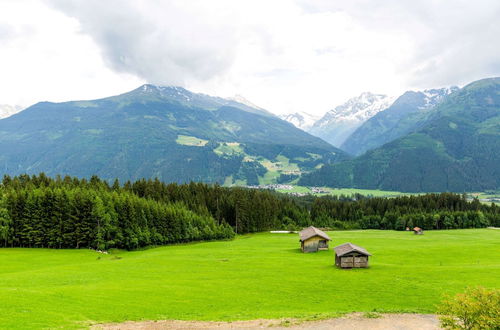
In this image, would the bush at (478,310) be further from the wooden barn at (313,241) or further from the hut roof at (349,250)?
the wooden barn at (313,241)

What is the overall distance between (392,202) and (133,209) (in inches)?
5364

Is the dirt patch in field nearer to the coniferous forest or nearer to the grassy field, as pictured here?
the grassy field

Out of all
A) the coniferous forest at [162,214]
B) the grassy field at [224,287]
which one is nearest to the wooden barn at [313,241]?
the grassy field at [224,287]

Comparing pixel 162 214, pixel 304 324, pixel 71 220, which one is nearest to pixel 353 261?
pixel 304 324

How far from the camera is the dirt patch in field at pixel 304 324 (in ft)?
107

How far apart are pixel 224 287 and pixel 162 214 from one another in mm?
69171

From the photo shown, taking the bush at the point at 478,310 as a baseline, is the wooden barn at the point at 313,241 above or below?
below

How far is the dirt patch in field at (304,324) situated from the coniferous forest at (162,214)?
68563 millimetres

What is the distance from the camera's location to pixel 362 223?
175875 mm

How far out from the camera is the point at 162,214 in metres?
113

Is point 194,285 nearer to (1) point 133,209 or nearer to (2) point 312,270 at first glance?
(2) point 312,270

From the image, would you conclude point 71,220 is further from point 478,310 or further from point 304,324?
point 478,310

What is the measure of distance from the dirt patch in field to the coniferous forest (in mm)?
68563

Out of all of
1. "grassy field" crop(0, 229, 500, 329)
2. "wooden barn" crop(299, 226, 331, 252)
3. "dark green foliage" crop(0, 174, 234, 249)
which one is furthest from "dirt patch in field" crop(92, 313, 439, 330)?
"dark green foliage" crop(0, 174, 234, 249)
